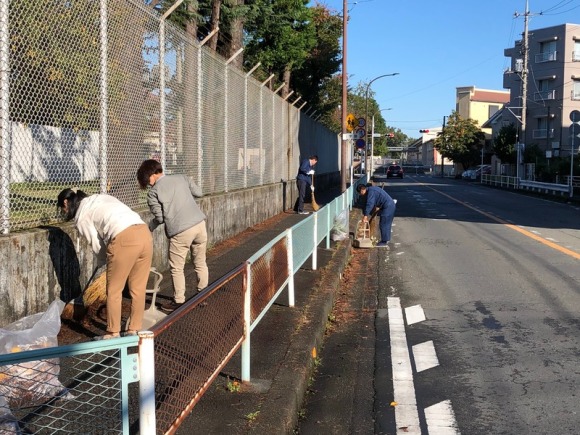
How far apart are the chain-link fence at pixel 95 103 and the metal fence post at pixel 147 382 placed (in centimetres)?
311

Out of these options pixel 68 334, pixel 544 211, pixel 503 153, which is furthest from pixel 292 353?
pixel 503 153

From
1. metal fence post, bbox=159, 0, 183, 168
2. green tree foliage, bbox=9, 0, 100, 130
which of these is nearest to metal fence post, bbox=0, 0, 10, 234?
green tree foliage, bbox=9, 0, 100, 130

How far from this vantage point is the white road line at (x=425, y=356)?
5.77 meters

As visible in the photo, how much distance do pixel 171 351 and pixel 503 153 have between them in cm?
6302

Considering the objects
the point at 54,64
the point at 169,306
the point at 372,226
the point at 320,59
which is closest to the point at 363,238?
the point at 372,226

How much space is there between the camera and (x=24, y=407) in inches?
116

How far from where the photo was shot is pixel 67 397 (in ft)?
9.88

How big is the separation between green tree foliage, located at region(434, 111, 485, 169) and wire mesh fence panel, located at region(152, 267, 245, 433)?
80.4 meters

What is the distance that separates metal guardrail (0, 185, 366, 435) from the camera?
2619mm

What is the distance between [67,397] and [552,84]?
62.9 m

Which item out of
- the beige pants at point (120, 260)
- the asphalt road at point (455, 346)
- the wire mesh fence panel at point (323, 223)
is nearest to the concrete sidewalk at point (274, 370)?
the asphalt road at point (455, 346)

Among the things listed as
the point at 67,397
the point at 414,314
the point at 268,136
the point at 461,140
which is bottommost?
the point at 414,314

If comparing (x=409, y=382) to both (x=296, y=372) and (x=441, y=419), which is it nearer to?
(x=441, y=419)

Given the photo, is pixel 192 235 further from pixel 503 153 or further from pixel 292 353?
pixel 503 153
